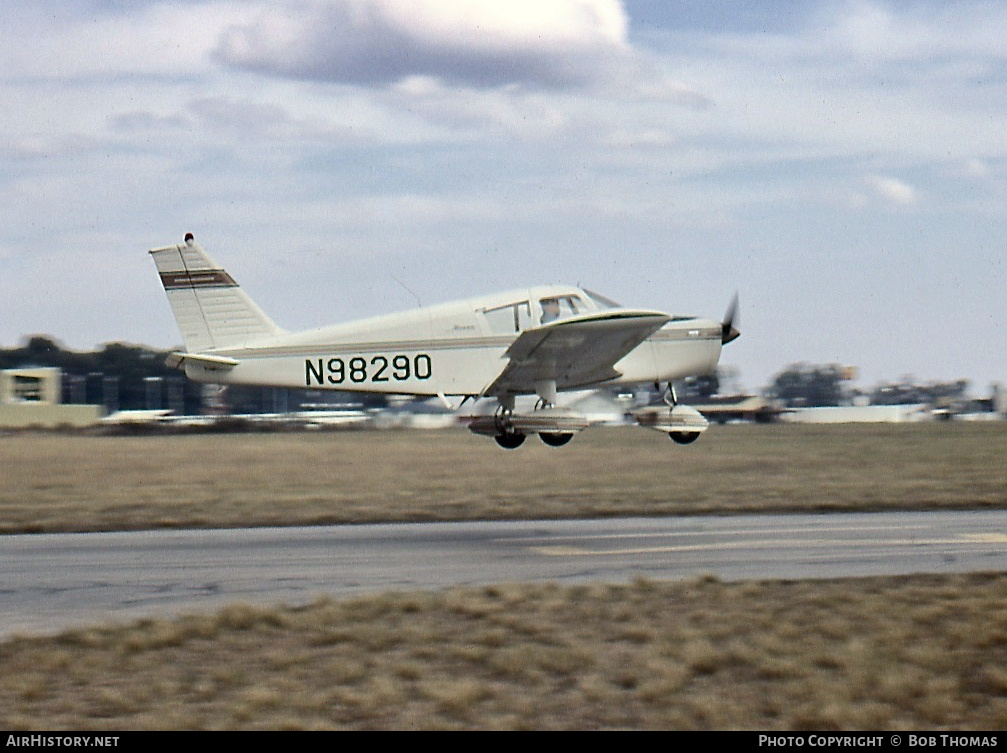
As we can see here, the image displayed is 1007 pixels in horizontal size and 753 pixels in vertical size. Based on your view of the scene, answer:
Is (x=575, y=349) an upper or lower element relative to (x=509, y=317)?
lower

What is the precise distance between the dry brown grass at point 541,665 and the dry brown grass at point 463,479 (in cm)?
947

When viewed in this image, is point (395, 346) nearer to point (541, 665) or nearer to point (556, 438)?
point (556, 438)

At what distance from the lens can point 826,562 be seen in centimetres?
1292

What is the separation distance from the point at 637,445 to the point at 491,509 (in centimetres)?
2006

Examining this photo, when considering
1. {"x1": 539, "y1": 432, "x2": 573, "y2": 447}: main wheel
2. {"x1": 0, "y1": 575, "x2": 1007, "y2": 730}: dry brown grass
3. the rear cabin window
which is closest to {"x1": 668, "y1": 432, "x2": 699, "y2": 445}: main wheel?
{"x1": 539, "y1": 432, "x2": 573, "y2": 447}: main wheel

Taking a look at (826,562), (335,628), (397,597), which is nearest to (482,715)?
(335,628)

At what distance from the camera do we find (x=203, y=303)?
66.6 feet

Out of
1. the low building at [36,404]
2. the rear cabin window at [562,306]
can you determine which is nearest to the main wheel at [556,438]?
the rear cabin window at [562,306]

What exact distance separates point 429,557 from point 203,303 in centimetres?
840

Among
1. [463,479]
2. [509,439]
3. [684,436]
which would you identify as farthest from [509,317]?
[463,479]

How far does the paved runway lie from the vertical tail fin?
4.21 m

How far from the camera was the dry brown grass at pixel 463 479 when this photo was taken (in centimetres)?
2050

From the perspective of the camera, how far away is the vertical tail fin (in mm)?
20312

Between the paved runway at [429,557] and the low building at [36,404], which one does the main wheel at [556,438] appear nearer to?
the paved runway at [429,557]
